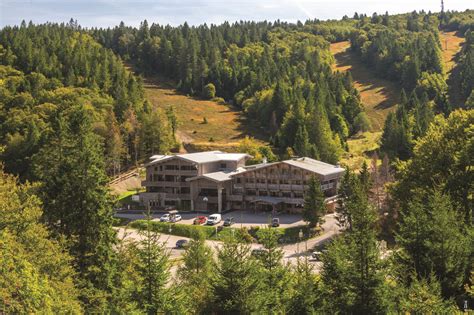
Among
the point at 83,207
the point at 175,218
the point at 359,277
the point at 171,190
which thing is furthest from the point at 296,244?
the point at 359,277

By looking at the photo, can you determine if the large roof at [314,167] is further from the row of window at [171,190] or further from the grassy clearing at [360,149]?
the row of window at [171,190]

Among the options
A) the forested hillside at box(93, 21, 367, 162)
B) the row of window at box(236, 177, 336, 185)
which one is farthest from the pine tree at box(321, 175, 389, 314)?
the forested hillside at box(93, 21, 367, 162)

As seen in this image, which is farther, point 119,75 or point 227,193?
point 119,75

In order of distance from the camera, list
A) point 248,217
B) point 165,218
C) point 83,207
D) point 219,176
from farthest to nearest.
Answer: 1. point 219,176
2. point 248,217
3. point 165,218
4. point 83,207

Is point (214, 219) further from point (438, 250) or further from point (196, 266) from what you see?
point (438, 250)

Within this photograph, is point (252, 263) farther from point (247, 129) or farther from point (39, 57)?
point (39, 57)

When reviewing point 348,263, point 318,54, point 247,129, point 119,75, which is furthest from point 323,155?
point 318,54

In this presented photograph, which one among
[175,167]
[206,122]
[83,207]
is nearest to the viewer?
[83,207]
